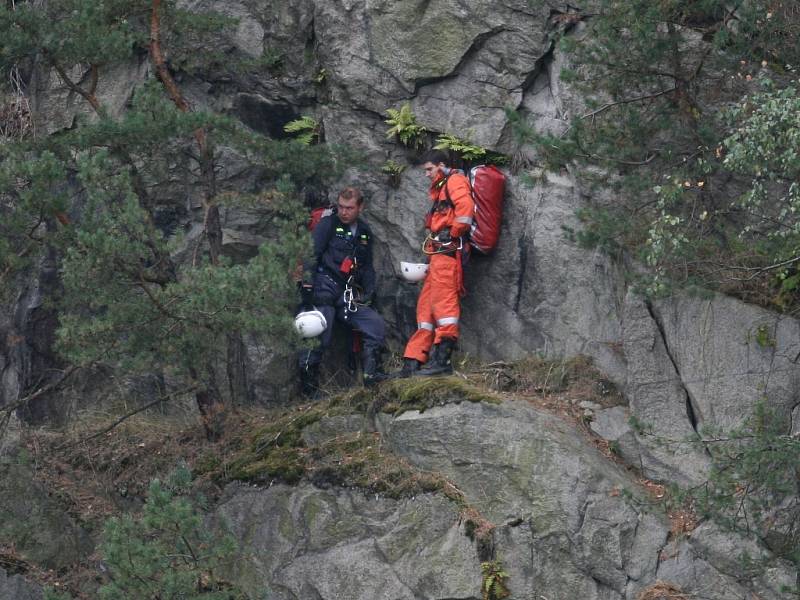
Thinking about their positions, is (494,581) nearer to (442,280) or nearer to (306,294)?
(442,280)

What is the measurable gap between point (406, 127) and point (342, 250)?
70.3 inches

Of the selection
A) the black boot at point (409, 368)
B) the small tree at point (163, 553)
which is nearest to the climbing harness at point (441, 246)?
the black boot at point (409, 368)

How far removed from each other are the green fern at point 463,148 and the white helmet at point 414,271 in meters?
1.43

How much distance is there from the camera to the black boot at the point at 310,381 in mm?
14305

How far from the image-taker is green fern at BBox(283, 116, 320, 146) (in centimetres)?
1536

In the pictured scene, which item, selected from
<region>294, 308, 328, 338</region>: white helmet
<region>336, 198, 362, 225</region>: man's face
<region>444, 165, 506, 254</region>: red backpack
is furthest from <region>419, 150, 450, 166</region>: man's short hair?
<region>294, 308, 328, 338</region>: white helmet

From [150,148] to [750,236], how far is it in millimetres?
6304

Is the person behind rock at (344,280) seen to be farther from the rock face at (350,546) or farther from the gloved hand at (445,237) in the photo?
the rock face at (350,546)

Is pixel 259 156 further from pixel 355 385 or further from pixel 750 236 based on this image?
pixel 750 236

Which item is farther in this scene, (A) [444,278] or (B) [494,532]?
(A) [444,278]

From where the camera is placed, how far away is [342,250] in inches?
559

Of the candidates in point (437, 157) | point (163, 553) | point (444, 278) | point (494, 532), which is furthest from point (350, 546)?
point (437, 157)

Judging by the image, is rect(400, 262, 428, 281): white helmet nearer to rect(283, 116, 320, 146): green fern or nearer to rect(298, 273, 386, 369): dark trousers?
rect(298, 273, 386, 369): dark trousers

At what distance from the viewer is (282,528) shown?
12461 millimetres
